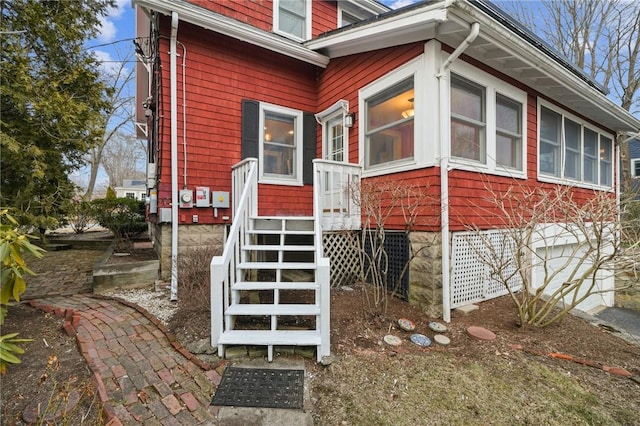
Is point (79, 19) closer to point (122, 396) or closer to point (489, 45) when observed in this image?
point (122, 396)

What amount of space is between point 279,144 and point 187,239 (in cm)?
256

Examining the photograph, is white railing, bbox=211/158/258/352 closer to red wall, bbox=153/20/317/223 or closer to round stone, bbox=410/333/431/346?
red wall, bbox=153/20/317/223

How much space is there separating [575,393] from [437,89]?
349 centimetres

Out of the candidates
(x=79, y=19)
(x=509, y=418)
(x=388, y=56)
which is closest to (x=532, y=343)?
(x=509, y=418)

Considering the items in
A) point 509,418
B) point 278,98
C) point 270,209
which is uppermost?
point 278,98

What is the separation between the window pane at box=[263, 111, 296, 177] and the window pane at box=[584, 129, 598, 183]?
6.91 metres

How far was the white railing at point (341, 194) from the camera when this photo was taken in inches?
174

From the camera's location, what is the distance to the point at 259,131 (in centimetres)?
561

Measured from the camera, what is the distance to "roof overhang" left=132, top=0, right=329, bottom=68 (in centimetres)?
433

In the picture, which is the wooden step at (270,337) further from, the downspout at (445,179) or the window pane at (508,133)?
the window pane at (508,133)

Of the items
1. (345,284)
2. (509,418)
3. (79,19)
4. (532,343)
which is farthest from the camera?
(345,284)

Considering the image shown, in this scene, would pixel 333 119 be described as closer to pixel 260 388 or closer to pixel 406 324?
pixel 406 324

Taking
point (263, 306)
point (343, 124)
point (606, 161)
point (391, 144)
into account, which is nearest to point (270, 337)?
point (263, 306)

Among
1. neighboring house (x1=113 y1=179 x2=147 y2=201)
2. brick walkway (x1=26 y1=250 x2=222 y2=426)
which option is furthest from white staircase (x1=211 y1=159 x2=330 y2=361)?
neighboring house (x1=113 y1=179 x2=147 y2=201)
